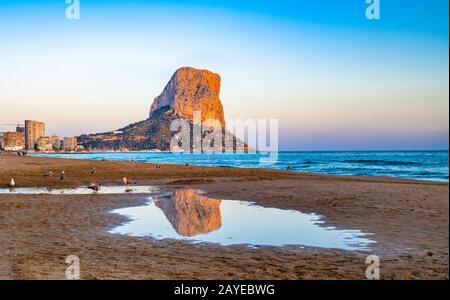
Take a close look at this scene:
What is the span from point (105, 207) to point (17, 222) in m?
4.65

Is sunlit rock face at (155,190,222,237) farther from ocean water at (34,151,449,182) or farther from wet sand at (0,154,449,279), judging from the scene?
ocean water at (34,151,449,182)

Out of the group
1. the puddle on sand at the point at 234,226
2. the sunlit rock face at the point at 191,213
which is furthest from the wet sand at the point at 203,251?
the sunlit rock face at the point at 191,213

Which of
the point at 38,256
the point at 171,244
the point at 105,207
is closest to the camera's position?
the point at 38,256

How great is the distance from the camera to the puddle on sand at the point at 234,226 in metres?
11.5

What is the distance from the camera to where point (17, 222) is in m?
14.5

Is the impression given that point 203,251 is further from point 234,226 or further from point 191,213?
point 191,213

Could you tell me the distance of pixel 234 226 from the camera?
13938 millimetres

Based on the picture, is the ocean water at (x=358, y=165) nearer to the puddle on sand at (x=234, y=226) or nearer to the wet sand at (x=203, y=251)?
the wet sand at (x=203, y=251)

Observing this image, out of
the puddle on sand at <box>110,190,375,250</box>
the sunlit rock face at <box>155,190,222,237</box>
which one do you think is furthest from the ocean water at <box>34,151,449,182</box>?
the puddle on sand at <box>110,190,375,250</box>

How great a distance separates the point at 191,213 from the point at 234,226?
3.59m

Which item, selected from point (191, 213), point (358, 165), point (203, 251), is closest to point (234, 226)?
point (191, 213)

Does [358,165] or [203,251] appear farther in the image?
[358,165]
